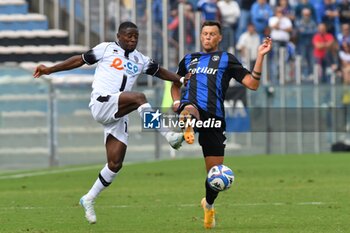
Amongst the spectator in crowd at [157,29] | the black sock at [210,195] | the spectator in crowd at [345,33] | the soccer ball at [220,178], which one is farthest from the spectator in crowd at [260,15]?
the soccer ball at [220,178]

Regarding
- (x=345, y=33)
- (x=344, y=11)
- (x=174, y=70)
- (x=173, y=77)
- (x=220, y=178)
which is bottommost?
(x=174, y=70)

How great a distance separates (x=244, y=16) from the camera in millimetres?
31703

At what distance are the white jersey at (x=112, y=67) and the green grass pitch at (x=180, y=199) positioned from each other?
161 centimetres

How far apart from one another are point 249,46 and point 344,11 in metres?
3.71

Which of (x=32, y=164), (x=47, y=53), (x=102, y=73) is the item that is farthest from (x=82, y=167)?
(x=102, y=73)

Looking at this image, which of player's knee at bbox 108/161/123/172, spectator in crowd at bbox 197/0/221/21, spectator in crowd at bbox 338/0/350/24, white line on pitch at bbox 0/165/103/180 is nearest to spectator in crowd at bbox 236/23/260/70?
spectator in crowd at bbox 197/0/221/21

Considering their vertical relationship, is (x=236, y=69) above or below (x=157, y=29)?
above

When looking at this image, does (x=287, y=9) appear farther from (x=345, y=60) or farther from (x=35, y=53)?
(x=35, y=53)

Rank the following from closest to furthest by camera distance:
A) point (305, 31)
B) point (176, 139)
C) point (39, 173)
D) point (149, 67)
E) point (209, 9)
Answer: point (176, 139), point (149, 67), point (39, 173), point (209, 9), point (305, 31)

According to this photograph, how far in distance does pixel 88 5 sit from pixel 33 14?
202cm

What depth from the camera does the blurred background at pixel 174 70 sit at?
26078mm

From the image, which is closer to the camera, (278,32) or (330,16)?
(278,32)

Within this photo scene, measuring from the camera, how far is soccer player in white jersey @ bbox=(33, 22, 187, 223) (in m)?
12.5

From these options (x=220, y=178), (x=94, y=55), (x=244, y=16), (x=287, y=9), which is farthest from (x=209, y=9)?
(x=220, y=178)
